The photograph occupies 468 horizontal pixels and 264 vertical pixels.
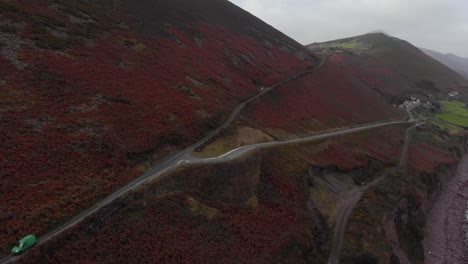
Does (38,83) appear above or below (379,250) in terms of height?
above

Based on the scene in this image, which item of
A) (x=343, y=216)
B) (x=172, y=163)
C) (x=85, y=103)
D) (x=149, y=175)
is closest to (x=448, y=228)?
(x=343, y=216)

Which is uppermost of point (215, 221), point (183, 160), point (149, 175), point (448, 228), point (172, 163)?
point (183, 160)

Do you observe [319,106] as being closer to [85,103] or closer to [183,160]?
[183,160]

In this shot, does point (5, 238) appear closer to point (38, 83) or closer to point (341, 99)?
point (38, 83)

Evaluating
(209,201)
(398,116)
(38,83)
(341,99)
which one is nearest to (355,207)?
(209,201)

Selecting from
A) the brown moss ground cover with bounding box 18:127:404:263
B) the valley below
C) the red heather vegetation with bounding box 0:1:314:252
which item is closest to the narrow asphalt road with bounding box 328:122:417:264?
the valley below

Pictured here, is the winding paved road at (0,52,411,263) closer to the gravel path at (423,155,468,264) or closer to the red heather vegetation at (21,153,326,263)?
the red heather vegetation at (21,153,326,263)

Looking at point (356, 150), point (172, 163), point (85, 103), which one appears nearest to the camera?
point (172, 163)
